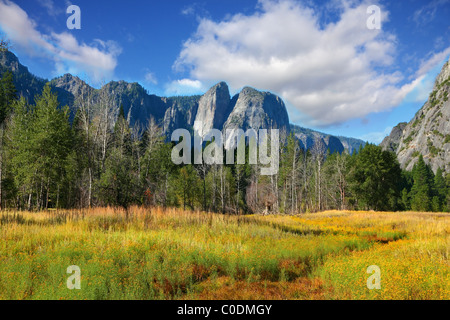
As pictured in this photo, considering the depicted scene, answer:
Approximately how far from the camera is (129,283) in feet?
17.1

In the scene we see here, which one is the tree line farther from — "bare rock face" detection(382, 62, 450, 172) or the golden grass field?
"bare rock face" detection(382, 62, 450, 172)

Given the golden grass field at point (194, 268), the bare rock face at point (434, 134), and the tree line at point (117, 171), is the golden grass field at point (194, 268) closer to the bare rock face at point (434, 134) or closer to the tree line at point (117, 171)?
the tree line at point (117, 171)

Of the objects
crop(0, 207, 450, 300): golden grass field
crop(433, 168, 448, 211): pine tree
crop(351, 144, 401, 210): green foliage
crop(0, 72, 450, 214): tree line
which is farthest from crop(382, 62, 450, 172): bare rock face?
crop(0, 207, 450, 300): golden grass field

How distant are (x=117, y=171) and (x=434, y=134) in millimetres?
121294

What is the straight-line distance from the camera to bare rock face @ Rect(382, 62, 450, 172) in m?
87.5

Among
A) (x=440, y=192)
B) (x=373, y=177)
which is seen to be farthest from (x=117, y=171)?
(x=440, y=192)

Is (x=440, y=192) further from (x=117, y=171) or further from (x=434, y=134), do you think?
(x=117, y=171)

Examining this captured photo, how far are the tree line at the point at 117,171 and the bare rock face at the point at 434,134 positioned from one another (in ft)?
107

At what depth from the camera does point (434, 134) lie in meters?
93.9

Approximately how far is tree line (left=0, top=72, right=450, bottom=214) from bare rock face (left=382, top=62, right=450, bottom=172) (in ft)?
107

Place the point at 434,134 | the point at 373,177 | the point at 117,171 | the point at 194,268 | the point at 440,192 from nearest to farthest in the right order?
the point at 194,268, the point at 117,171, the point at 373,177, the point at 440,192, the point at 434,134

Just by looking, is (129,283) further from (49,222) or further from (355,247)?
(355,247)

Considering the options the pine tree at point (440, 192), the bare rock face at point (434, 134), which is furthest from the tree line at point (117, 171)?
the bare rock face at point (434, 134)

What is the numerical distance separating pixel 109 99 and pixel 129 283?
71.3 ft
